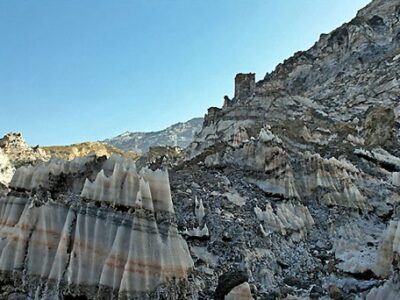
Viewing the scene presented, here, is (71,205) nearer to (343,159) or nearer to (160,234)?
(160,234)

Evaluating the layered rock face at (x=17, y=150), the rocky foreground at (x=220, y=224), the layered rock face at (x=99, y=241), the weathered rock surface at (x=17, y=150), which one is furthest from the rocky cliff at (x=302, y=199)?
the weathered rock surface at (x=17, y=150)

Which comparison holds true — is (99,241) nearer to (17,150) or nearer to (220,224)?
(220,224)

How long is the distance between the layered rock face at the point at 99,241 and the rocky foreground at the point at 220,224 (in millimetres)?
37

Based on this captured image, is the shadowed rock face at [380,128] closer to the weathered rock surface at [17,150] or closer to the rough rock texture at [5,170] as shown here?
the rough rock texture at [5,170]

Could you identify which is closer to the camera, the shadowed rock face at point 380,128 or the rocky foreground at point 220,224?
the rocky foreground at point 220,224

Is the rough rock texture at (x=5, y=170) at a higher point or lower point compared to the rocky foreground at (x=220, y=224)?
higher

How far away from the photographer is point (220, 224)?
22.7m

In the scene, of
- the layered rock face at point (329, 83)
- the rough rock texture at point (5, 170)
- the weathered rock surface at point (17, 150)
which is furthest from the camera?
the weathered rock surface at point (17, 150)

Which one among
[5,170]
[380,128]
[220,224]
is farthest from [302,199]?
[5,170]

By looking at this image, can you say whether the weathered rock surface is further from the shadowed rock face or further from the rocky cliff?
the shadowed rock face

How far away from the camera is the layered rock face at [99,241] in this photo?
1410 cm

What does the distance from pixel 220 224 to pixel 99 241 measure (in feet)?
29.9

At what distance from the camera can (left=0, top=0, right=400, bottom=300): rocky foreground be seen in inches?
571

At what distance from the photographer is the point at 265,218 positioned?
24.6 meters
